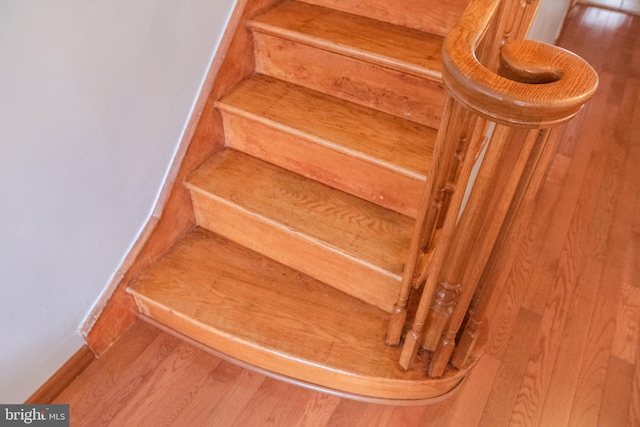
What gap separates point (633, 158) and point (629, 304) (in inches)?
42.4

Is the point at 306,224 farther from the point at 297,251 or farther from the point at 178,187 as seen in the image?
the point at 178,187

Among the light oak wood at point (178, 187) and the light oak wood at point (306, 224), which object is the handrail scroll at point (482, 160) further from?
the light oak wood at point (178, 187)

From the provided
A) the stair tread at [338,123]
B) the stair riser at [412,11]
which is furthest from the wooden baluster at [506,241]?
the stair riser at [412,11]

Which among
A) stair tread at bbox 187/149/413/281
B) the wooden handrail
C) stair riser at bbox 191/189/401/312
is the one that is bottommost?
stair riser at bbox 191/189/401/312

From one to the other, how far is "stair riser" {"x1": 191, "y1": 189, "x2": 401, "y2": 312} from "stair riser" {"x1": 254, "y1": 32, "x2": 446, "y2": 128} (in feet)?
1.80

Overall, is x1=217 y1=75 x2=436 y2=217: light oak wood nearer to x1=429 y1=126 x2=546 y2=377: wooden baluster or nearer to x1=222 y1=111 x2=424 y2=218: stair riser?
x1=222 y1=111 x2=424 y2=218: stair riser

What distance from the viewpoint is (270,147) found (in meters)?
1.78

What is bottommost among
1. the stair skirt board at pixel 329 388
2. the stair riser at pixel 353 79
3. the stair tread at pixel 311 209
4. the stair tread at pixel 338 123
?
the stair skirt board at pixel 329 388

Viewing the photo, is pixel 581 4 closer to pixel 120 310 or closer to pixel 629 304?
pixel 629 304

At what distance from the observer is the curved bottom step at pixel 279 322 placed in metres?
1.51

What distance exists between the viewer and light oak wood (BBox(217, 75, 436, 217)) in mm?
1549

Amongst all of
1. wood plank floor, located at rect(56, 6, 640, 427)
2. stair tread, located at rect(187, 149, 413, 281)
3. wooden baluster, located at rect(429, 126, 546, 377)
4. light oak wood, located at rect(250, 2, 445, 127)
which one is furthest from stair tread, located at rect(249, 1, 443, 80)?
wood plank floor, located at rect(56, 6, 640, 427)

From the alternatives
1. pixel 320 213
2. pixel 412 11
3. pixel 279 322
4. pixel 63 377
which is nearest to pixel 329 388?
pixel 279 322

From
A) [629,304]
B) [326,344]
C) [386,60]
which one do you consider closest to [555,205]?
[629,304]
